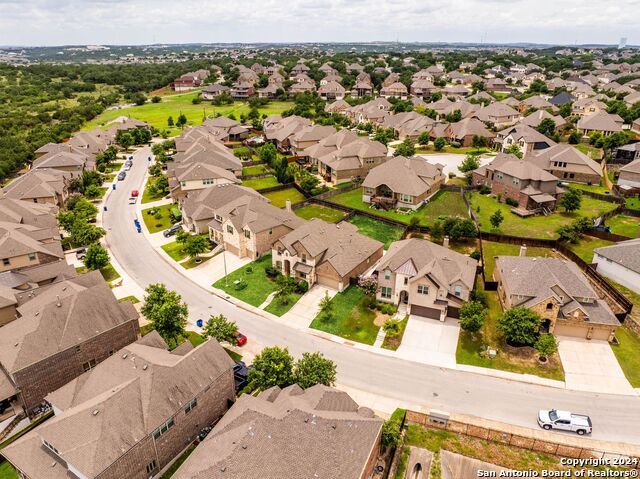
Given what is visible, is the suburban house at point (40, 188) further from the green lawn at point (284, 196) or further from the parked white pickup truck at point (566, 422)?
the parked white pickup truck at point (566, 422)

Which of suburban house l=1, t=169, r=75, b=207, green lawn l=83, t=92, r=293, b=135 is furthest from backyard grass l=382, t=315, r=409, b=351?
green lawn l=83, t=92, r=293, b=135

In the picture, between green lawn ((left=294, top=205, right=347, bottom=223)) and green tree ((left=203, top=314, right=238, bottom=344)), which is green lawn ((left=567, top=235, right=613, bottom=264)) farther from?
green tree ((left=203, top=314, right=238, bottom=344))

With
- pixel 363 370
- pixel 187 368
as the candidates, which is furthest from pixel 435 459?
pixel 187 368

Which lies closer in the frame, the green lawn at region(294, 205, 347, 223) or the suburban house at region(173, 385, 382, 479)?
the suburban house at region(173, 385, 382, 479)

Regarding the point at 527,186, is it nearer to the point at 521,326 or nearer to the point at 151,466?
the point at 521,326

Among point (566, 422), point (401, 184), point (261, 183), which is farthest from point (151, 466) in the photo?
point (261, 183)
